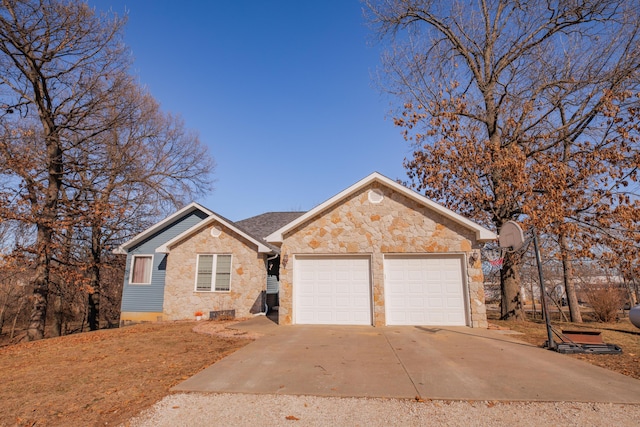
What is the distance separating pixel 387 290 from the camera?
35.6 ft

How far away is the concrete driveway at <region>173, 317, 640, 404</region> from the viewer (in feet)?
15.4

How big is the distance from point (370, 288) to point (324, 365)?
Result: 5124mm

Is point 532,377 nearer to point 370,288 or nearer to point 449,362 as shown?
point 449,362

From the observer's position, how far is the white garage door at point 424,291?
10.6 metres

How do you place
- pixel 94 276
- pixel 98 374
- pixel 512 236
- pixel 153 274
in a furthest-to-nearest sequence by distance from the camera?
pixel 94 276, pixel 153 274, pixel 512 236, pixel 98 374

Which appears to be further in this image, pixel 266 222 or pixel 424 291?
pixel 266 222

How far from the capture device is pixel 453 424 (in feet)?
12.5

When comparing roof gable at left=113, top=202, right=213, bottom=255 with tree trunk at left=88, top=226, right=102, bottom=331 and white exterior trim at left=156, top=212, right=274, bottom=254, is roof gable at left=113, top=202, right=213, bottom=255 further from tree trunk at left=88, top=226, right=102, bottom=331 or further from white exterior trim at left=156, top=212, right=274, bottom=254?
tree trunk at left=88, top=226, right=102, bottom=331

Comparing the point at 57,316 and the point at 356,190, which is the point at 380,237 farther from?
the point at 57,316

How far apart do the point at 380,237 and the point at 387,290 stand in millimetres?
1757

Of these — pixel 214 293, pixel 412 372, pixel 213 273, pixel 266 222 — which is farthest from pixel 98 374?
pixel 266 222

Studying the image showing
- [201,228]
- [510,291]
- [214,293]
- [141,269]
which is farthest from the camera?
[141,269]

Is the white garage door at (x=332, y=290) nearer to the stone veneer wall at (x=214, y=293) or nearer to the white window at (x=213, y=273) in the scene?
the stone veneer wall at (x=214, y=293)

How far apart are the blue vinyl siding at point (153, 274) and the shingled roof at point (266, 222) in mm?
3721
